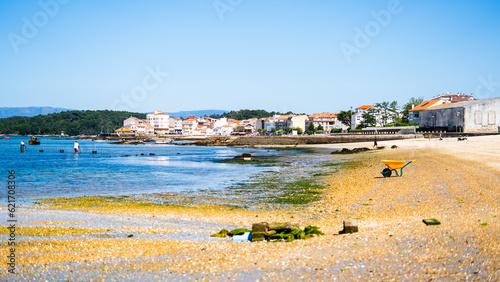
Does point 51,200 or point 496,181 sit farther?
point 51,200

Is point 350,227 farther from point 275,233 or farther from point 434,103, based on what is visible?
point 434,103

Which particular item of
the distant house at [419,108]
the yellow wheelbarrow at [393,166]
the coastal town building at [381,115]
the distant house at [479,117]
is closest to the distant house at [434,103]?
the distant house at [419,108]

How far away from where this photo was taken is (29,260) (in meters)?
8.09

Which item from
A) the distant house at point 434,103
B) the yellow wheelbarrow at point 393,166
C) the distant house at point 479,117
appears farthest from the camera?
the distant house at point 434,103

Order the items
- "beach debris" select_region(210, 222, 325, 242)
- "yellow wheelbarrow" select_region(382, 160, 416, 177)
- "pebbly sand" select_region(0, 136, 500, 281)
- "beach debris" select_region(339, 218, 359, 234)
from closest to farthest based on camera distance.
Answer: "pebbly sand" select_region(0, 136, 500, 281), "beach debris" select_region(210, 222, 325, 242), "beach debris" select_region(339, 218, 359, 234), "yellow wheelbarrow" select_region(382, 160, 416, 177)

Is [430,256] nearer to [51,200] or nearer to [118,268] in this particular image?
[118,268]

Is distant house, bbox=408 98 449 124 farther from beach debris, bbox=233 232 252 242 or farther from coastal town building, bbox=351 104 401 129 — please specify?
beach debris, bbox=233 232 252 242

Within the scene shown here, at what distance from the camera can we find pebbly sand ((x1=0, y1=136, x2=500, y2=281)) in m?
6.68

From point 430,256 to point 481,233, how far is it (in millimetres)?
2004

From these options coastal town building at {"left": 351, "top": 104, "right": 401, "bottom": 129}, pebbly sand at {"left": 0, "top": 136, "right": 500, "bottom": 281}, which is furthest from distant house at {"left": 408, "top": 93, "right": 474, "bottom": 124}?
pebbly sand at {"left": 0, "top": 136, "right": 500, "bottom": 281}

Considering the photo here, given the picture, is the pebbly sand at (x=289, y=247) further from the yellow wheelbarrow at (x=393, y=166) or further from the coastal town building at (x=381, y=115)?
the coastal town building at (x=381, y=115)

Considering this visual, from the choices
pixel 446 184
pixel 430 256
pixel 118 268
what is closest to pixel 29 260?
pixel 118 268

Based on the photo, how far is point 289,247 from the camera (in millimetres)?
8359

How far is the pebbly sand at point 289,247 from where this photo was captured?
21.9ft
